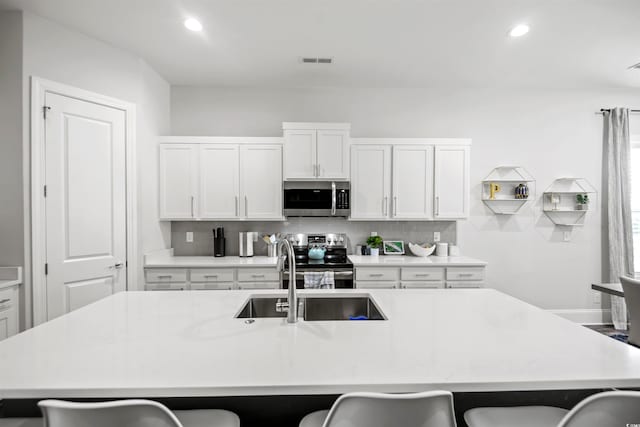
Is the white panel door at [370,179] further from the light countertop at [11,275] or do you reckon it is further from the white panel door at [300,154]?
the light countertop at [11,275]

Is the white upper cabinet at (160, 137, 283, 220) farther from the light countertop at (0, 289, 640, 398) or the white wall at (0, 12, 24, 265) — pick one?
the light countertop at (0, 289, 640, 398)

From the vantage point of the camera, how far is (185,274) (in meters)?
3.52

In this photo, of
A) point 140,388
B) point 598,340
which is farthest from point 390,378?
point 598,340

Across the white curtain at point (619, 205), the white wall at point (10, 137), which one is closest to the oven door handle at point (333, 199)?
the white wall at point (10, 137)

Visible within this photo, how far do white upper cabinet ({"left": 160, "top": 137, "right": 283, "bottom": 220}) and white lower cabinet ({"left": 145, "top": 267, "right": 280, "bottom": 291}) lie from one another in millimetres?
621

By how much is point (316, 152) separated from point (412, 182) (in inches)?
45.0

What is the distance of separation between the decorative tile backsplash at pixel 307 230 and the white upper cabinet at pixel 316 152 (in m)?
0.67

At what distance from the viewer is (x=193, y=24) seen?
2.79m

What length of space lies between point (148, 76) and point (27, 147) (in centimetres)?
144

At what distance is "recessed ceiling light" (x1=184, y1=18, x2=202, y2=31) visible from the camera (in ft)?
8.98

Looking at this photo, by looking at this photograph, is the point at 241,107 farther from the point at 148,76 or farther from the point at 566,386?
the point at 566,386

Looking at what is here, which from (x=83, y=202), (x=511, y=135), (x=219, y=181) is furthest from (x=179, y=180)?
(x=511, y=135)

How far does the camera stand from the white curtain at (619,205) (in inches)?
163

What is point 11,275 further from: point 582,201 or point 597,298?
point 597,298
